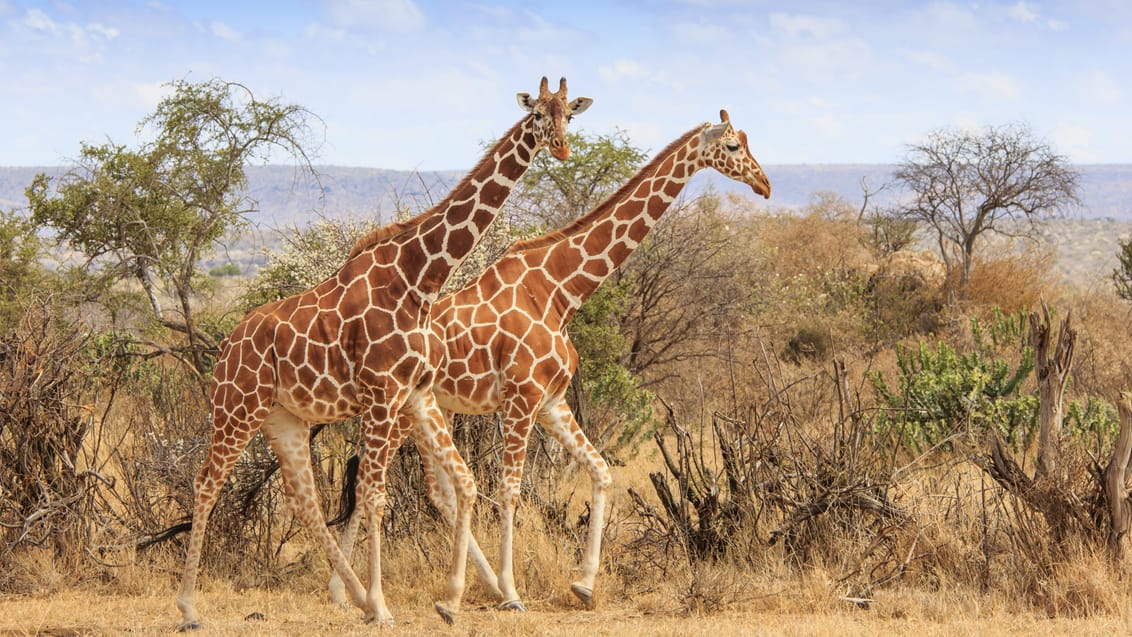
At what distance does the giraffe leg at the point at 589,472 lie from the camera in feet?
24.1

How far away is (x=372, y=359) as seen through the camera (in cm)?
676

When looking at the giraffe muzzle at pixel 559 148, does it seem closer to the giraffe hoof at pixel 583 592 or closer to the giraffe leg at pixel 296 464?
the giraffe leg at pixel 296 464

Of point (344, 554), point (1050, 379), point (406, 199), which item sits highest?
point (406, 199)

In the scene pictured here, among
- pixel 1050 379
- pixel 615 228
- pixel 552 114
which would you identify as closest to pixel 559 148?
pixel 552 114

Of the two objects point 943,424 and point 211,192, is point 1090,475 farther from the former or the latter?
point 211,192

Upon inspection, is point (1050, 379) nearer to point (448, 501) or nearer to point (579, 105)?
point (579, 105)

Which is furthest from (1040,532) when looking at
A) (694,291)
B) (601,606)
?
(694,291)

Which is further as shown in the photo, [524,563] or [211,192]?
[211,192]

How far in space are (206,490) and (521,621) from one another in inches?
81.3

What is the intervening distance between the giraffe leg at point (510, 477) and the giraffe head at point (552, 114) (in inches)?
62.5

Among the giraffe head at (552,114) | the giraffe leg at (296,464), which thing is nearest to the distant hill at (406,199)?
the giraffe head at (552,114)

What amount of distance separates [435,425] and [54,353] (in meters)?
3.13

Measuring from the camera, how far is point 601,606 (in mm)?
7461

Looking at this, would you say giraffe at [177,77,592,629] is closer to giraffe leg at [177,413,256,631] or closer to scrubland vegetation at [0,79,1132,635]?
giraffe leg at [177,413,256,631]
